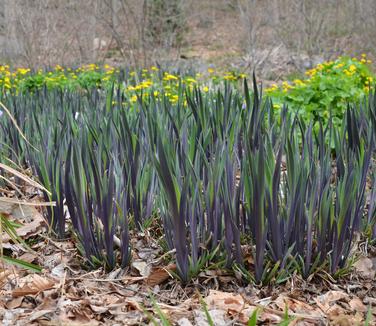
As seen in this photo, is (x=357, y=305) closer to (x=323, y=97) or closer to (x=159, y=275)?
(x=159, y=275)

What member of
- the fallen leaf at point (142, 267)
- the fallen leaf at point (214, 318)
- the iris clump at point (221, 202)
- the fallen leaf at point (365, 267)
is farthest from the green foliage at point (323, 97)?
the fallen leaf at point (214, 318)

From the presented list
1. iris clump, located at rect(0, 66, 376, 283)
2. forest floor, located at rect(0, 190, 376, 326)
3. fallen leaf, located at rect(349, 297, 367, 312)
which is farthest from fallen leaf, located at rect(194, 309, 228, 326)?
fallen leaf, located at rect(349, 297, 367, 312)

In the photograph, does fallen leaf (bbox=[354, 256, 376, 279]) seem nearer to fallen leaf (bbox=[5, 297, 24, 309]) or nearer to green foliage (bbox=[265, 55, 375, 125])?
fallen leaf (bbox=[5, 297, 24, 309])

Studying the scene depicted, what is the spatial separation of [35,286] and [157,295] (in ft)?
1.37

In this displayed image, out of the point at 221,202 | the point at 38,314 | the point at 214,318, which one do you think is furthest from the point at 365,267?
the point at 38,314

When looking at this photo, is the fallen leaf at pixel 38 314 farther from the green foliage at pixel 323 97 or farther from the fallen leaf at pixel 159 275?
the green foliage at pixel 323 97

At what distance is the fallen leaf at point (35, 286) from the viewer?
1797mm

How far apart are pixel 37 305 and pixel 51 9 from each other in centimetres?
825

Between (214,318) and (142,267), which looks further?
(142,267)

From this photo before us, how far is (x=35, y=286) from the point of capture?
183 cm

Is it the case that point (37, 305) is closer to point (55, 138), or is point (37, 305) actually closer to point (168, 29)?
point (55, 138)

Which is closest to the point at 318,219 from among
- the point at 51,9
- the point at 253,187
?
the point at 253,187

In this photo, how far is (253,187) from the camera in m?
1.76

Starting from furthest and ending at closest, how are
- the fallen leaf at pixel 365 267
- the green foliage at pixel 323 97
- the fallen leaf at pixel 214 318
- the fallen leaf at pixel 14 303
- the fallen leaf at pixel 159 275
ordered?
the green foliage at pixel 323 97 < the fallen leaf at pixel 365 267 < the fallen leaf at pixel 159 275 < the fallen leaf at pixel 14 303 < the fallen leaf at pixel 214 318
